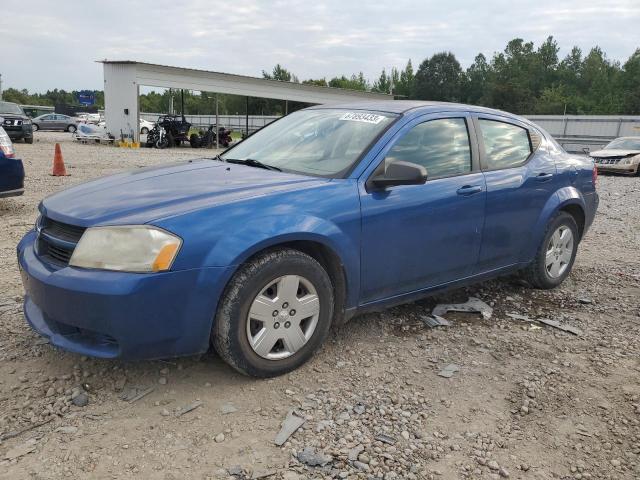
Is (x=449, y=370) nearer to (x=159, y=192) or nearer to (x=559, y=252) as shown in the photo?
(x=159, y=192)

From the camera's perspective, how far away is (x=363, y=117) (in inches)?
150

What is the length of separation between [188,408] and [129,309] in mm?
613

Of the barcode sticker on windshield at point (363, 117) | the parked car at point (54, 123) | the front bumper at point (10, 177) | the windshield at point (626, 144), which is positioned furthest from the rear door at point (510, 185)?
the parked car at point (54, 123)

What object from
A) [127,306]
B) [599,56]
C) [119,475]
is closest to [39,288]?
[127,306]

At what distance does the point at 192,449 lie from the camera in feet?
8.04

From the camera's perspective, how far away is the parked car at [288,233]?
8.68 ft

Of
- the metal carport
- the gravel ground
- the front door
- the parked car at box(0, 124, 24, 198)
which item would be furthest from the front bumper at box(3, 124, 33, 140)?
the front door

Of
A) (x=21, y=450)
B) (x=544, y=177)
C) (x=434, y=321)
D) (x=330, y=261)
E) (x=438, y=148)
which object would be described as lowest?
(x=21, y=450)

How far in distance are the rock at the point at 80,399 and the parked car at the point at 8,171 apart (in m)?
4.62

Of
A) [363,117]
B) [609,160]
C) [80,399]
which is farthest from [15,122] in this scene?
[80,399]

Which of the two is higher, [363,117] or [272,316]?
[363,117]

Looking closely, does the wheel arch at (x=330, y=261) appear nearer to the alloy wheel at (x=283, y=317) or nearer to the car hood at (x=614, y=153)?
the alloy wheel at (x=283, y=317)

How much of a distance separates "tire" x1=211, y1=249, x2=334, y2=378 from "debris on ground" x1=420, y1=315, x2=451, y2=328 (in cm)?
108

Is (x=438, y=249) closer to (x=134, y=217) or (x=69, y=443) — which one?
(x=134, y=217)
